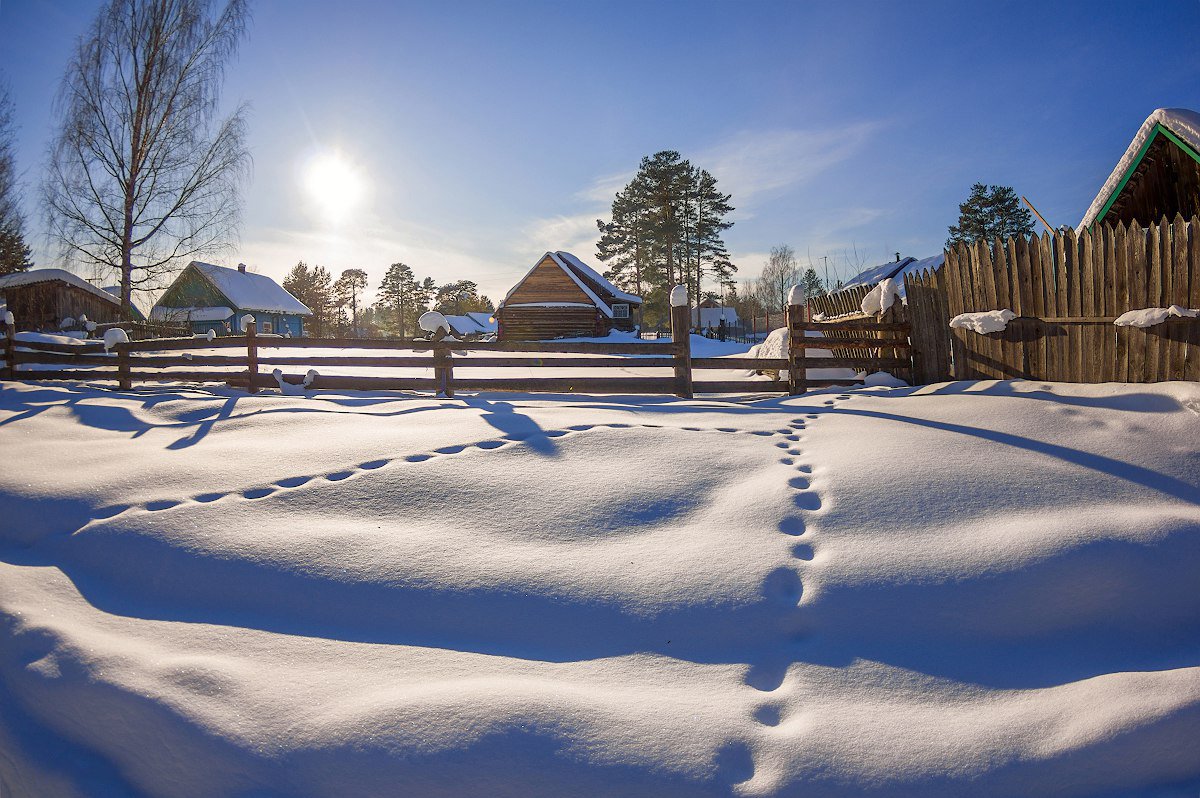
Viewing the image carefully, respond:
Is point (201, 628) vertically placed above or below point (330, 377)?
below

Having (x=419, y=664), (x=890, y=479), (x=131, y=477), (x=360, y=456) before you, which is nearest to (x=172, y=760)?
(x=419, y=664)

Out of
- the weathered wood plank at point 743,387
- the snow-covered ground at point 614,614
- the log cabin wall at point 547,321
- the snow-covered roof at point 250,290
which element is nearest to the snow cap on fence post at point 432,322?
the snow-covered ground at point 614,614

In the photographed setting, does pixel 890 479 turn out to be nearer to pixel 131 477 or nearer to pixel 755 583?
pixel 755 583

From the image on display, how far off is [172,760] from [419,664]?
30.8 inches

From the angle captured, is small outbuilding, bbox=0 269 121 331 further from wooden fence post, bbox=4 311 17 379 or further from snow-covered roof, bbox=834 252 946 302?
snow-covered roof, bbox=834 252 946 302

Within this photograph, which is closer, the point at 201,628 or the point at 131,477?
the point at 201,628

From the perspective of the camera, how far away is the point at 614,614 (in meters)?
2.63

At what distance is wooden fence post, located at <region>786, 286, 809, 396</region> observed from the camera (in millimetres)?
8078

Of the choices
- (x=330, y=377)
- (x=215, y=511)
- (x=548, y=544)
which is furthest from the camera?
(x=330, y=377)

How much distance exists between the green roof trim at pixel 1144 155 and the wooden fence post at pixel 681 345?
4871mm

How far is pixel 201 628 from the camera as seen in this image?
2574 millimetres

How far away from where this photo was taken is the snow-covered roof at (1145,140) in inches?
284

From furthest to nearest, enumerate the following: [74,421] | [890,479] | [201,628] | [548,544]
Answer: [74,421] → [890,479] → [548,544] → [201,628]

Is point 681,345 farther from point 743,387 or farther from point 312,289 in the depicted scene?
point 312,289
